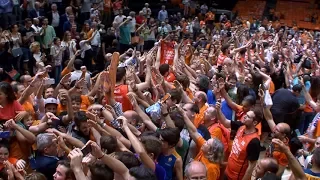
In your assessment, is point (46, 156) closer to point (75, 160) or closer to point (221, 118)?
point (75, 160)

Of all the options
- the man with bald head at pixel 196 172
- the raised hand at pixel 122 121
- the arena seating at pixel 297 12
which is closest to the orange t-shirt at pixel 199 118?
the raised hand at pixel 122 121

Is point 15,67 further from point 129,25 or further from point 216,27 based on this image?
point 216,27

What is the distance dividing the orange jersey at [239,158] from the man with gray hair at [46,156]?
1.82 meters

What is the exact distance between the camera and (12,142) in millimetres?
4668

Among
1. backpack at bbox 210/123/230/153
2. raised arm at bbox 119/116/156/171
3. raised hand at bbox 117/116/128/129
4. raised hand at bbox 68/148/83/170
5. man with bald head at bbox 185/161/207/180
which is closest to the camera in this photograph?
raised hand at bbox 68/148/83/170

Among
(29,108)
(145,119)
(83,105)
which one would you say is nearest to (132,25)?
(83,105)

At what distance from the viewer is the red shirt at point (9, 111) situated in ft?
16.1

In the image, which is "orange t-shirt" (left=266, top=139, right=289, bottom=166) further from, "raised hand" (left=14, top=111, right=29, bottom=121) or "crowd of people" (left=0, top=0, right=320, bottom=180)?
"raised hand" (left=14, top=111, right=29, bottom=121)

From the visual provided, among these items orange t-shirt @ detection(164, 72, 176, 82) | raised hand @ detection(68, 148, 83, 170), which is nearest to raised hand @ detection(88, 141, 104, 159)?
raised hand @ detection(68, 148, 83, 170)

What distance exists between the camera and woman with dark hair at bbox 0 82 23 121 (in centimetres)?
491

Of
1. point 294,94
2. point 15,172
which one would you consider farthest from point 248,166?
point 294,94

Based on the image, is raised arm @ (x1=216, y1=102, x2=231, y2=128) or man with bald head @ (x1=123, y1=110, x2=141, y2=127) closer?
man with bald head @ (x1=123, y1=110, x2=141, y2=127)

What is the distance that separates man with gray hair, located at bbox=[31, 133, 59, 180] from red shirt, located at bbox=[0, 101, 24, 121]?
2.50ft

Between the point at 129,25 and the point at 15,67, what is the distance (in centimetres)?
506
